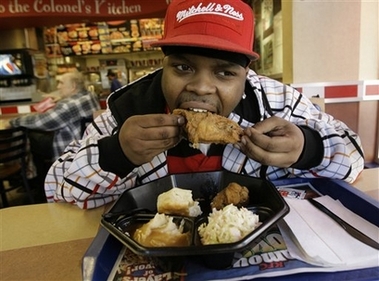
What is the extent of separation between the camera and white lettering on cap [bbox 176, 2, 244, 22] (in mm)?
928

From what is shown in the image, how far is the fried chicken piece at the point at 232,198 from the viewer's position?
2.66ft

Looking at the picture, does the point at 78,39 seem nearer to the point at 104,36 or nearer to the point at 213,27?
the point at 104,36

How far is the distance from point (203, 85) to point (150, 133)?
231 millimetres

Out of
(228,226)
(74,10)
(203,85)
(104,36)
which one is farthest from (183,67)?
(104,36)

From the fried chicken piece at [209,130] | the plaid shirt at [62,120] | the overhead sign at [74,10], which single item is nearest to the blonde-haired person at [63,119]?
the plaid shirt at [62,120]

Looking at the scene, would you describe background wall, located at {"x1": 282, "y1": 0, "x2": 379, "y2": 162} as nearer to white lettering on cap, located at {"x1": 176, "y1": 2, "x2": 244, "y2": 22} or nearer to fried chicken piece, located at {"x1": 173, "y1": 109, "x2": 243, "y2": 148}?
white lettering on cap, located at {"x1": 176, "y1": 2, "x2": 244, "y2": 22}

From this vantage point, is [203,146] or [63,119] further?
[63,119]

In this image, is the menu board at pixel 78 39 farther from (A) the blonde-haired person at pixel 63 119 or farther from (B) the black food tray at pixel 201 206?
(B) the black food tray at pixel 201 206

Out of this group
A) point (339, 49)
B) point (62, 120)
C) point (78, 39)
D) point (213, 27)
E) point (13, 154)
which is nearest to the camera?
point (213, 27)

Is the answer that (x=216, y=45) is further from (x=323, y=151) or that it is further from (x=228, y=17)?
(x=323, y=151)

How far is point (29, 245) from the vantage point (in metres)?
0.86

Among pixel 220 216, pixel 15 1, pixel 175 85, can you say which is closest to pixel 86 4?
pixel 15 1

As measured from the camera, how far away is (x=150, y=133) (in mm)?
836

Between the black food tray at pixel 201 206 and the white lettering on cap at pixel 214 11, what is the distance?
0.49 metres
